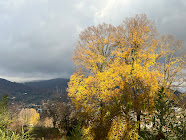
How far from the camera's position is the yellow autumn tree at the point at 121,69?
1406 cm

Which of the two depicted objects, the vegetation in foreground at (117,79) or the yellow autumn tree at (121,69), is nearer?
the vegetation in foreground at (117,79)

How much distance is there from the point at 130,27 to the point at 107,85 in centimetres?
795

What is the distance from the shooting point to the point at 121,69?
1527 cm

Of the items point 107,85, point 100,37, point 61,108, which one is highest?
point 100,37

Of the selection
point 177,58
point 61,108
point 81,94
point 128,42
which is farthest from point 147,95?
point 61,108

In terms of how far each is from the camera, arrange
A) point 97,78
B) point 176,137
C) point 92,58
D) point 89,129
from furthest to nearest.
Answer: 1. point 92,58
2. point 97,78
3. point 89,129
4. point 176,137

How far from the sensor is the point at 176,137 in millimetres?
3191

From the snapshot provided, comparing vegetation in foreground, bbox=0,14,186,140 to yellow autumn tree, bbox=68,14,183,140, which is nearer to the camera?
vegetation in foreground, bbox=0,14,186,140

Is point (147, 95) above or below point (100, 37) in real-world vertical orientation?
below

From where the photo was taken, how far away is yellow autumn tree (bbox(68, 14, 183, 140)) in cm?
1406

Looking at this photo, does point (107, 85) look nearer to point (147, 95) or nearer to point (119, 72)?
point (119, 72)

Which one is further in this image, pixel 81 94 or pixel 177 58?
pixel 177 58

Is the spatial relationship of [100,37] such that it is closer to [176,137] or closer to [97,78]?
[97,78]

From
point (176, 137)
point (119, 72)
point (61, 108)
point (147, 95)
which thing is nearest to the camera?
point (176, 137)
